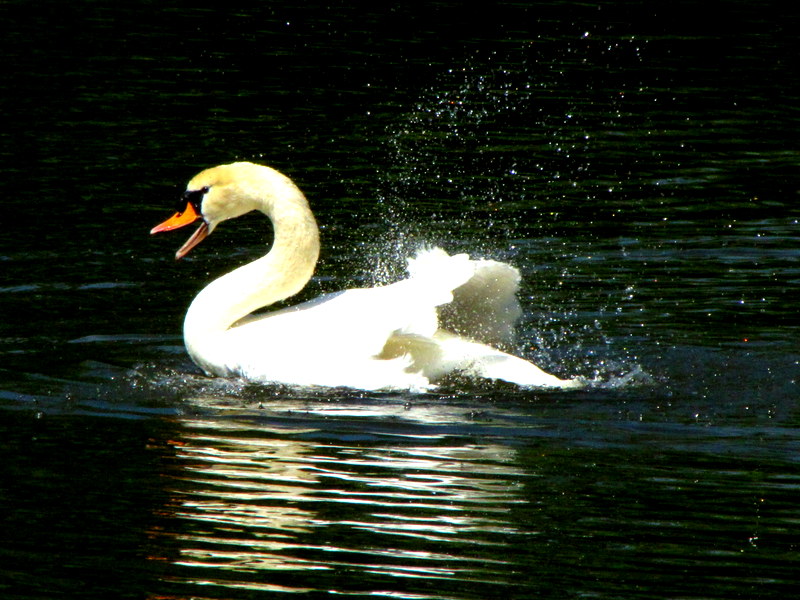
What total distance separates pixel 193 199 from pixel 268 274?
0.70m

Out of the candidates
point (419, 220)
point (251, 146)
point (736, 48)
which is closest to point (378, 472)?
point (419, 220)

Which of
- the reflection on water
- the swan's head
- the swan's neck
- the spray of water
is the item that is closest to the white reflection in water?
the reflection on water

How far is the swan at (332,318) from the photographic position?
8.01 metres

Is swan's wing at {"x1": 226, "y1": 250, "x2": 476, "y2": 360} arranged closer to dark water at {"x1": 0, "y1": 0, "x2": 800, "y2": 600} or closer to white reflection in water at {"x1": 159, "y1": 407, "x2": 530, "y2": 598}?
dark water at {"x1": 0, "y1": 0, "x2": 800, "y2": 600}

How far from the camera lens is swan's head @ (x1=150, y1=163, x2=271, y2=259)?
28.8 feet

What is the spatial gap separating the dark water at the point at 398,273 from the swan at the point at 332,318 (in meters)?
0.16

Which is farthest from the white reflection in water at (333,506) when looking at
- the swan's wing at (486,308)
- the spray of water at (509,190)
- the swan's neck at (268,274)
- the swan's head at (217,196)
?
the spray of water at (509,190)

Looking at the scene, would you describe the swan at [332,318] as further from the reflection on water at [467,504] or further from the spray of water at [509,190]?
the spray of water at [509,190]

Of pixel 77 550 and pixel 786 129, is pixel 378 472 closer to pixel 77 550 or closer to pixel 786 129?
pixel 77 550

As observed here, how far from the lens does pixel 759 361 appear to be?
8.74m

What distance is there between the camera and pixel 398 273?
37.9ft

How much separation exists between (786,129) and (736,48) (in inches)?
200

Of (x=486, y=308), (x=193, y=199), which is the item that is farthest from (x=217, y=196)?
(x=486, y=308)

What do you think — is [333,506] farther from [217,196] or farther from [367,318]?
[217,196]
